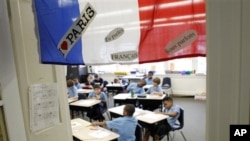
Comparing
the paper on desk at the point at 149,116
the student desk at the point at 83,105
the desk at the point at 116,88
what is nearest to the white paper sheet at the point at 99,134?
the paper on desk at the point at 149,116

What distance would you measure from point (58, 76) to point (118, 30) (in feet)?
2.93

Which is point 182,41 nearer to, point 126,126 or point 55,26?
point 55,26

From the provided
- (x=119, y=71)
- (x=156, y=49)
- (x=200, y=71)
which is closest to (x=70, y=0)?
(x=156, y=49)

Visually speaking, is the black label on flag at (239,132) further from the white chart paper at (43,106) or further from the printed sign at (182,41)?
the white chart paper at (43,106)

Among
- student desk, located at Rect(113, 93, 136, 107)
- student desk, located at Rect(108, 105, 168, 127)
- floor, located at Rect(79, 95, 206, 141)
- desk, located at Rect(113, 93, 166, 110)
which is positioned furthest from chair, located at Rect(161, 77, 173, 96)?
student desk, located at Rect(108, 105, 168, 127)

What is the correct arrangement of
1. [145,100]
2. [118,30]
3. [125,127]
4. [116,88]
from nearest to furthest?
1. [118,30]
2. [125,127]
3. [145,100]
4. [116,88]

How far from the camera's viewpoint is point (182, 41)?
3.09 ft

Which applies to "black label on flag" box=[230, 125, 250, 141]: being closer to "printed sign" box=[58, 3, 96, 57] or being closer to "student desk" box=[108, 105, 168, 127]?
"printed sign" box=[58, 3, 96, 57]

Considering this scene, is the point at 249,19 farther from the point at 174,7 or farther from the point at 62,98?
the point at 62,98

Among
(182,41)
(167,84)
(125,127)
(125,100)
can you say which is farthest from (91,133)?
(167,84)

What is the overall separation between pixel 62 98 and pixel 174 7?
4.12ft

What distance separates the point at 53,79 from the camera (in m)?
1.71

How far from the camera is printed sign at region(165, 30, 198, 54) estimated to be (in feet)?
3.00

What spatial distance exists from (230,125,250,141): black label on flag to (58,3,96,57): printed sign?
844 millimetres
